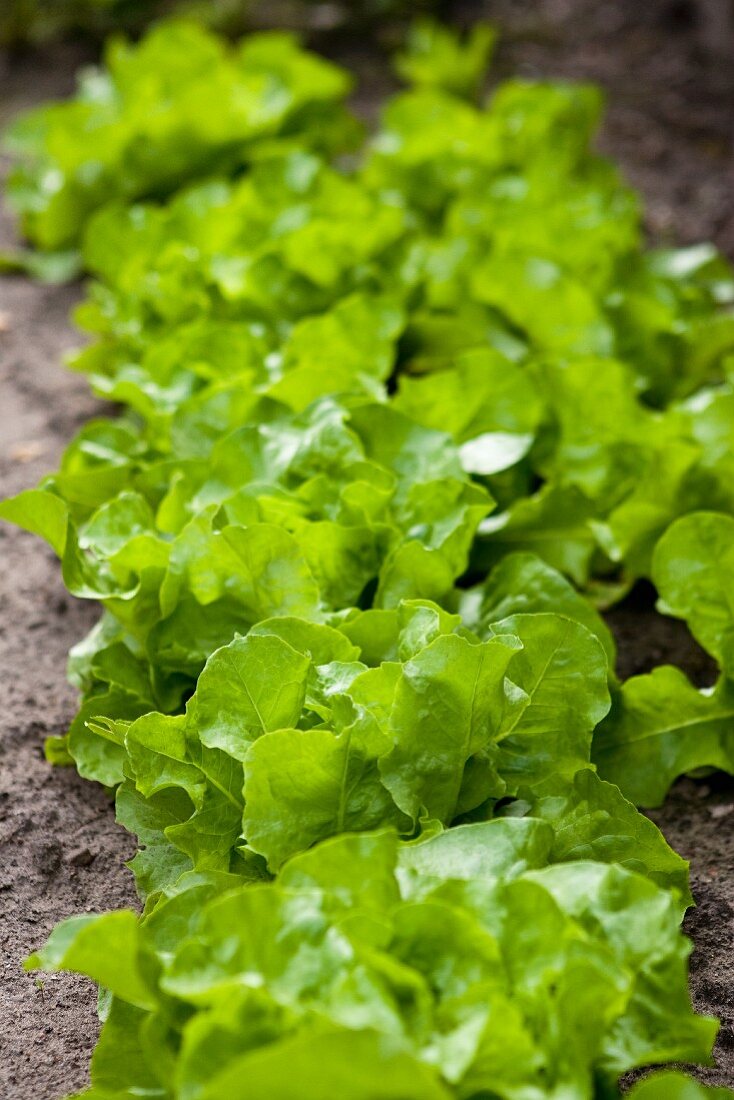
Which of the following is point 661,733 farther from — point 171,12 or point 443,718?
point 171,12

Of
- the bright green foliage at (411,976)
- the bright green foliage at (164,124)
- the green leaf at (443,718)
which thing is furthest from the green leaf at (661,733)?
the bright green foliage at (164,124)

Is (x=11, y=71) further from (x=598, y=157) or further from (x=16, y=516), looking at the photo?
(x=16, y=516)

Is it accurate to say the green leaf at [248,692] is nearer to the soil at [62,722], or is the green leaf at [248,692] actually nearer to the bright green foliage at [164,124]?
the soil at [62,722]

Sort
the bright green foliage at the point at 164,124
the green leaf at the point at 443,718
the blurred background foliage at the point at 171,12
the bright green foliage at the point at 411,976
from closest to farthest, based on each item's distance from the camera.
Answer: the bright green foliage at the point at 411,976, the green leaf at the point at 443,718, the bright green foliage at the point at 164,124, the blurred background foliage at the point at 171,12

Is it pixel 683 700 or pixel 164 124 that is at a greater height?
pixel 164 124

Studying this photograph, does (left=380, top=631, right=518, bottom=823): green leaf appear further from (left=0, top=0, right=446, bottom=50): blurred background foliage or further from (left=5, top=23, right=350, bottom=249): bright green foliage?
(left=0, top=0, right=446, bottom=50): blurred background foliage

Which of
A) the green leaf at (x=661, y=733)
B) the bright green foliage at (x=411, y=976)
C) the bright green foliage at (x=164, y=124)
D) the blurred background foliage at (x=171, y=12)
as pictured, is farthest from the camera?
the blurred background foliage at (x=171, y=12)

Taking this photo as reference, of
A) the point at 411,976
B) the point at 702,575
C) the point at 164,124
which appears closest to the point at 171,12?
the point at 164,124
